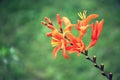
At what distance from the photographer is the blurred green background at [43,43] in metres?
4.77

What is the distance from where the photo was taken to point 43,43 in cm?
560

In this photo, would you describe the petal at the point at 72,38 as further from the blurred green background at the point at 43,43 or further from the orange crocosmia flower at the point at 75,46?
the blurred green background at the point at 43,43

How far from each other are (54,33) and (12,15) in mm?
4417

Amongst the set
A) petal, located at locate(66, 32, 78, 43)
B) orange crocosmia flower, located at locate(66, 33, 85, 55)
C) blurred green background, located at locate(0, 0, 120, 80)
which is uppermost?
blurred green background, located at locate(0, 0, 120, 80)

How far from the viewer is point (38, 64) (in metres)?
A: 5.20

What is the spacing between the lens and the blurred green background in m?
4.77

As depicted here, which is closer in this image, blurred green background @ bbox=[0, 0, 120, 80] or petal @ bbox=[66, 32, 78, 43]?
petal @ bbox=[66, 32, 78, 43]

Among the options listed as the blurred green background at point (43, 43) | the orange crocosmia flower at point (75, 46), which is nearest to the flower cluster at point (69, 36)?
the orange crocosmia flower at point (75, 46)

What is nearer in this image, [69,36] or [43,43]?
[69,36]

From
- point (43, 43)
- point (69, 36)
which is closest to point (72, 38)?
point (69, 36)

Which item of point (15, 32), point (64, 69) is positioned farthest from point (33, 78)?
point (15, 32)

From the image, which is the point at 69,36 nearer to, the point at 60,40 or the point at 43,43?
the point at 60,40

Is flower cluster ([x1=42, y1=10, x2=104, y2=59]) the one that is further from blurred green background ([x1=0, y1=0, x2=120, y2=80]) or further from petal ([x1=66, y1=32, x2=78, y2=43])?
blurred green background ([x1=0, y1=0, x2=120, y2=80])

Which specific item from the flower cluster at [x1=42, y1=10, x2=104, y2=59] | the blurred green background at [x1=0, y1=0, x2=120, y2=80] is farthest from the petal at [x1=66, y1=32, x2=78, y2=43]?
the blurred green background at [x1=0, y1=0, x2=120, y2=80]
